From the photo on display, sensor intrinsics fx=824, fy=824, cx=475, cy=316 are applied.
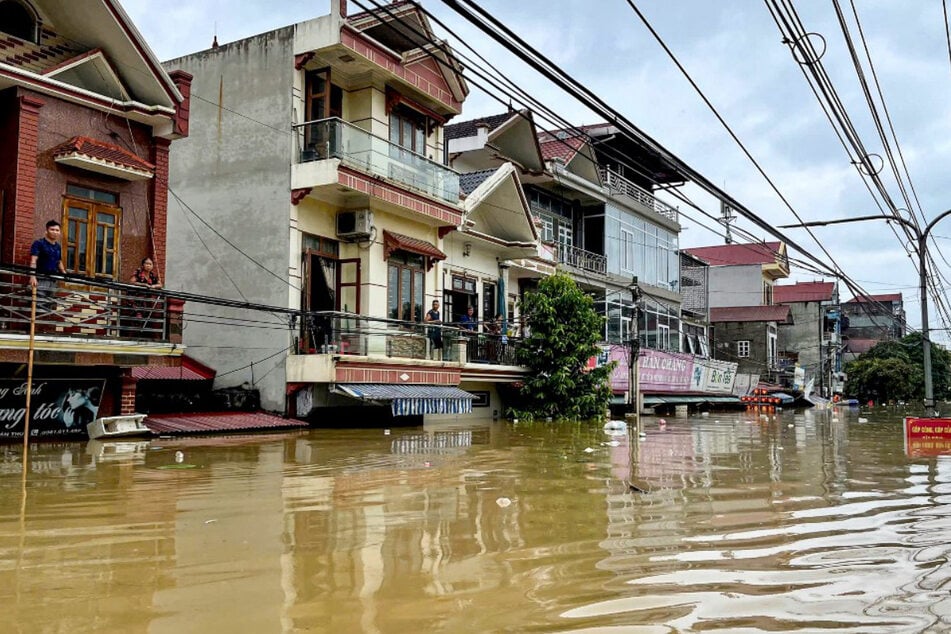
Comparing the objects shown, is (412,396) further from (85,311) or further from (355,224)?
(85,311)

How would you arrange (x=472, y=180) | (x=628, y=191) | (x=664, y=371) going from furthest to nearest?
(x=628, y=191) → (x=664, y=371) → (x=472, y=180)

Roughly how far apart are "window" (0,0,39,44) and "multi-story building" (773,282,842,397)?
5612 cm

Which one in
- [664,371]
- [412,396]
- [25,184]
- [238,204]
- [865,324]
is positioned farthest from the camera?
[865,324]

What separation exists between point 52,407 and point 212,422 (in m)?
3.33

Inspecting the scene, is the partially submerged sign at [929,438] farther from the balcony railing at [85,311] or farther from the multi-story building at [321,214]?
the balcony railing at [85,311]

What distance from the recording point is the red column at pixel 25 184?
1386cm

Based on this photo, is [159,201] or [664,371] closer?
[159,201]

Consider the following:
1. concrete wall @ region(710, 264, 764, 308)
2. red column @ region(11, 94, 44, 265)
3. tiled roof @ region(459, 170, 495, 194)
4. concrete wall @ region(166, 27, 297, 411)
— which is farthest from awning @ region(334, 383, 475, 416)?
concrete wall @ region(710, 264, 764, 308)

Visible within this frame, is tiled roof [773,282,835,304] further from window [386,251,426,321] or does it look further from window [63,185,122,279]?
window [63,185,122,279]

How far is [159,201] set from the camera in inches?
640

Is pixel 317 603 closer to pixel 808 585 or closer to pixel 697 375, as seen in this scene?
pixel 808 585

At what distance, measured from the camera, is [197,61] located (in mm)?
21031

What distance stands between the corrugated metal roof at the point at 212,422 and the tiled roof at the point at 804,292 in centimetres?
5375

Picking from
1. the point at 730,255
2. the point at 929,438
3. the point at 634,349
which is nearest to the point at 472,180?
the point at 634,349
